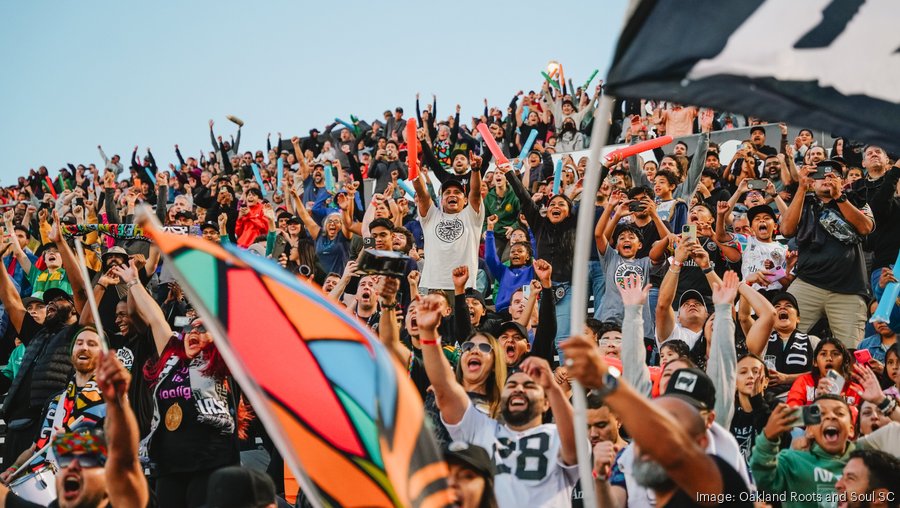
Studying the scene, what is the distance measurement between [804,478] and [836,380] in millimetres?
1362

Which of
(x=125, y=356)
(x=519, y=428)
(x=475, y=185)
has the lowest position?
(x=125, y=356)

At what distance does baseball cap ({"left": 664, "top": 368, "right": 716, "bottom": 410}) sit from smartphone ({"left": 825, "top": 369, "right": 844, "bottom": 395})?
2371 mm

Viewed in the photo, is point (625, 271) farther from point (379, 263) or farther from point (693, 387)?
point (693, 387)

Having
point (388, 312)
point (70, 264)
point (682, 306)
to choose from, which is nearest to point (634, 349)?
point (388, 312)

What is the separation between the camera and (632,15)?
137 inches

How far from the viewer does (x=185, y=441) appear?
6035mm

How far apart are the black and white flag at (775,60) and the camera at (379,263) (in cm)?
165

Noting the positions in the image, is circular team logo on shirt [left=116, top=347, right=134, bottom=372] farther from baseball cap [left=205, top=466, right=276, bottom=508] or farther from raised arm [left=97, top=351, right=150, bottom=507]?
baseball cap [left=205, top=466, right=276, bottom=508]

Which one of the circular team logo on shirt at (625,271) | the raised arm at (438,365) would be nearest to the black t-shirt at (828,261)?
the circular team logo on shirt at (625,271)

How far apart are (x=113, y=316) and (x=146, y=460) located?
2.97 meters

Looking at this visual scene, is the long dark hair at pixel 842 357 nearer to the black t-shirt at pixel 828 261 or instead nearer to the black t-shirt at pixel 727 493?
the black t-shirt at pixel 828 261

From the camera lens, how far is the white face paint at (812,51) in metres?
3.48

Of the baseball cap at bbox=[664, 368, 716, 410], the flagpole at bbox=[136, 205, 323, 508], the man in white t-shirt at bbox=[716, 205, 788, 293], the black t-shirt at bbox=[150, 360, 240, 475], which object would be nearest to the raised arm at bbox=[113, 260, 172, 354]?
the black t-shirt at bbox=[150, 360, 240, 475]

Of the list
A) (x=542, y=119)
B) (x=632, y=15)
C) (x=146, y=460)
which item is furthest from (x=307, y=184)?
(x=632, y=15)
